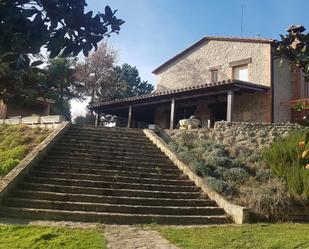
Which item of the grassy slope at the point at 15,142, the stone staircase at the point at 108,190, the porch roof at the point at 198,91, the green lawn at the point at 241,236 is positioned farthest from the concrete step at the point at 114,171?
the porch roof at the point at 198,91

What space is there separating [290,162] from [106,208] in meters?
6.17

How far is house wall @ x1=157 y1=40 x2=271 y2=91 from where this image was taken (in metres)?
20.9

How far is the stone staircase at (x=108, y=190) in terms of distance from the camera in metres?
10.0

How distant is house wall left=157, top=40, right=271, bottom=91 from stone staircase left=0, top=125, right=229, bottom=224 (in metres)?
8.07

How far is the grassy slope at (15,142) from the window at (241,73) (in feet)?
34.6

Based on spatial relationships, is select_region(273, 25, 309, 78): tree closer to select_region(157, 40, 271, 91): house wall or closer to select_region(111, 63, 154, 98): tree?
select_region(157, 40, 271, 91): house wall

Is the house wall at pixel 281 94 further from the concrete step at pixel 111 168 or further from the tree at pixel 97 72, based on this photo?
the tree at pixel 97 72

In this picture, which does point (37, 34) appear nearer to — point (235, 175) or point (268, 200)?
point (268, 200)

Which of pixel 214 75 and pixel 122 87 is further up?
pixel 122 87

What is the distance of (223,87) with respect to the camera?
19172mm

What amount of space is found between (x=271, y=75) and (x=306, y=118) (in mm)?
17833

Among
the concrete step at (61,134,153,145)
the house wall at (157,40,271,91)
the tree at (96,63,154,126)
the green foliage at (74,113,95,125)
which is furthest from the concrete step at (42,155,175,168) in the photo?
the green foliage at (74,113,95,125)

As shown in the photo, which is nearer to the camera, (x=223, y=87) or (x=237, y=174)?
(x=237, y=174)

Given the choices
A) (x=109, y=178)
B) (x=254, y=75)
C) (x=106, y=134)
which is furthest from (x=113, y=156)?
(x=254, y=75)
